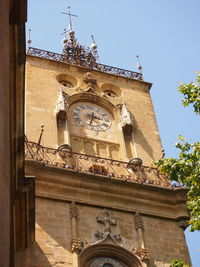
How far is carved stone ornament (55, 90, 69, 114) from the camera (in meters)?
26.1

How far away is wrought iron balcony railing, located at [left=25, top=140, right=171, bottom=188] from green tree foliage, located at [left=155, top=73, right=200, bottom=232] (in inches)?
217

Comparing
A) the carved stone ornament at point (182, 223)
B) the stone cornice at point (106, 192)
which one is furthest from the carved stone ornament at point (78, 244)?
the carved stone ornament at point (182, 223)

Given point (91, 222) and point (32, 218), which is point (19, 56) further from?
point (91, 222)

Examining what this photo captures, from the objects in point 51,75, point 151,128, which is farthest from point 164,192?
point 51,75

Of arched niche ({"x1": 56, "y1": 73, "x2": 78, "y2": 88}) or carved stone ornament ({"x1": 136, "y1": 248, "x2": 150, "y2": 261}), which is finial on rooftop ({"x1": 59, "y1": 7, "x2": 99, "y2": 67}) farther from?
carved stone ornament ({"x1": 136, "y1": 248, "x2": 150, "y2": 261})

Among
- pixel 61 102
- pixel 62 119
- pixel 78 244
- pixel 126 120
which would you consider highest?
pixel 61 102

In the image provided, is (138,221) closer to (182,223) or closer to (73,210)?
(182,223)

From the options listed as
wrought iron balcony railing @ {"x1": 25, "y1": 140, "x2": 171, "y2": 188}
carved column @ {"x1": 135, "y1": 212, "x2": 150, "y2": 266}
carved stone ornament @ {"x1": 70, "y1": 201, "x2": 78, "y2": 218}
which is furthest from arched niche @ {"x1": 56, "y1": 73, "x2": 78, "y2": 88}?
carved column @ {"x1": 135, "y1": 212, "x2": 150, "y2": 266}

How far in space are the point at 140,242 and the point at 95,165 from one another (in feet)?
13.1

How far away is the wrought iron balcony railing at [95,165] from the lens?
2328 cm

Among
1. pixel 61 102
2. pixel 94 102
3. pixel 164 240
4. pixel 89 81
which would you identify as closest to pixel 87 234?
pixel 164 240

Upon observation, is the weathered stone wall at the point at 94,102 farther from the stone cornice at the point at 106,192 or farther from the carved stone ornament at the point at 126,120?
the stone cornice at the point at 106,192

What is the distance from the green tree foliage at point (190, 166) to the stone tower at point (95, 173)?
14.5 feet

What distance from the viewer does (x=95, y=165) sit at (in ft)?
79.9
